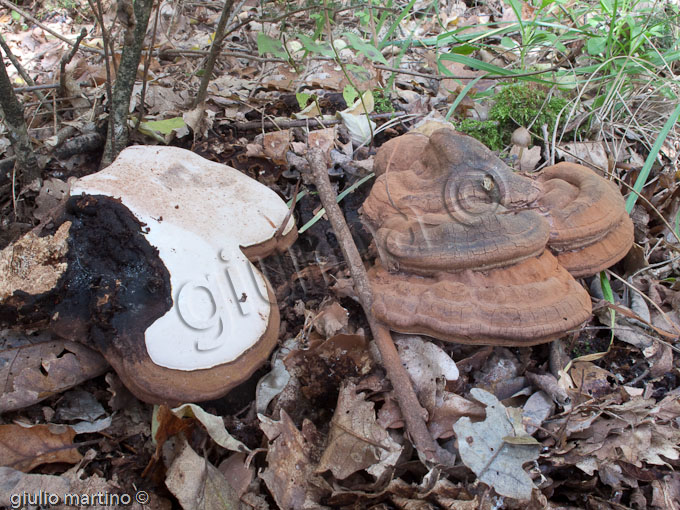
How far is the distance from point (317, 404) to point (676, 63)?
4.67 metres

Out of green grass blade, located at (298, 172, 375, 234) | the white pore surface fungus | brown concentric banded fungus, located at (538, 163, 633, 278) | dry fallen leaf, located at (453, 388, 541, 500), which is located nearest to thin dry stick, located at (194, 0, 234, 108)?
the white pore surface fungus

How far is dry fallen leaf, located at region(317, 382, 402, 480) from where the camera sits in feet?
6.84

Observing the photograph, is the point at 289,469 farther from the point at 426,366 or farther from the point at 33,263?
the point at 33,263

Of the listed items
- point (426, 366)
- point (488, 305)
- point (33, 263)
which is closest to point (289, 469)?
point (426, 366)

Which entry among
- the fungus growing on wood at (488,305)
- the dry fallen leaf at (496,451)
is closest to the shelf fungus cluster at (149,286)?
the fungus growing on wood at (488,305)

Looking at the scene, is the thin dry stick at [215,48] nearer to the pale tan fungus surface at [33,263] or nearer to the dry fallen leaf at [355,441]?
the pale tan fungus surface at [33,263]

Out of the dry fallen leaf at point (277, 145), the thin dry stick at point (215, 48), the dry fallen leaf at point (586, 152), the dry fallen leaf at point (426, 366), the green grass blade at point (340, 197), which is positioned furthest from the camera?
the dry fallen leaf at point (586, 152)

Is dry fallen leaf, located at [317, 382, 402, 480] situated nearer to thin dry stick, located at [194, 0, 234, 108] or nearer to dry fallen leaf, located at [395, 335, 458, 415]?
dry fallen leaf, located at [395, 335, 458, 415]

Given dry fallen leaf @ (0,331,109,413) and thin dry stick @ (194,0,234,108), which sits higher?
thin dry stick @ (194,0,234,108)

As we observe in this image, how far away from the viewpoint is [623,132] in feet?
13.2

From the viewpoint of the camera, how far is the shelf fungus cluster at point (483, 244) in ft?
7.43

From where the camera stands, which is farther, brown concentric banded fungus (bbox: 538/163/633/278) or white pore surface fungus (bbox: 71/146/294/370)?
brown concentric banded fungus (bbox: 538/163/633/278)

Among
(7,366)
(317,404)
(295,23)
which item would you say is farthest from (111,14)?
(317,404)

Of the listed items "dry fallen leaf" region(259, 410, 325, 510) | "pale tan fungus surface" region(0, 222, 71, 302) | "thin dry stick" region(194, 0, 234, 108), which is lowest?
"dry fallen leaf" region(259, 410, 325, 510)
